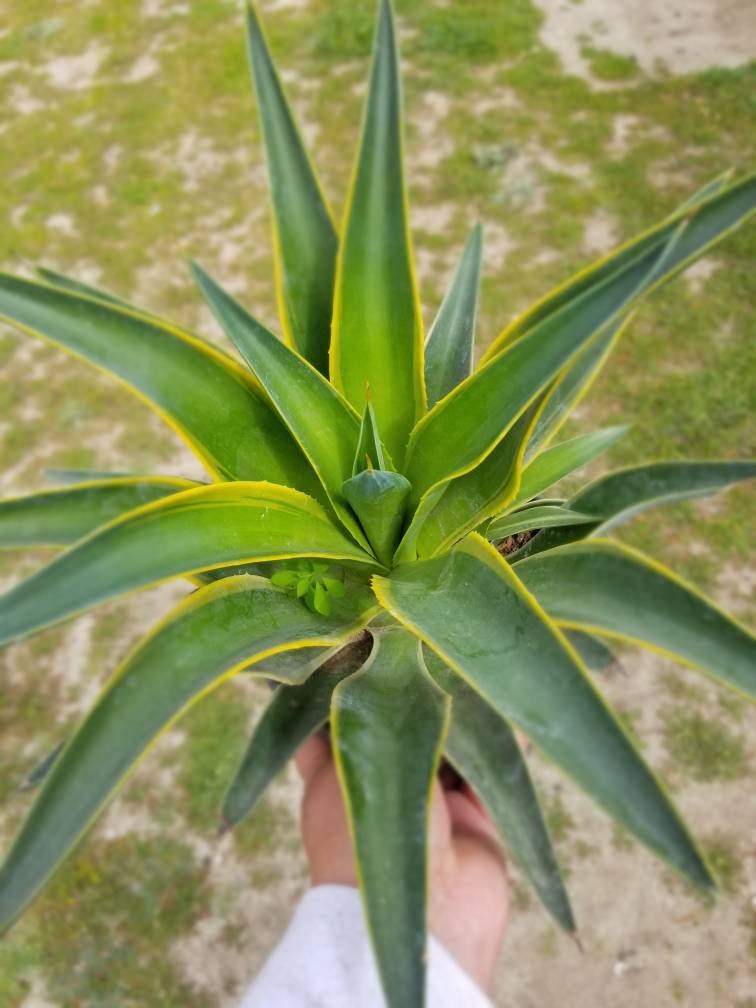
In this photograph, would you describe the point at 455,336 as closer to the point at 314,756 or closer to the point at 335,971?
the point at 314,756

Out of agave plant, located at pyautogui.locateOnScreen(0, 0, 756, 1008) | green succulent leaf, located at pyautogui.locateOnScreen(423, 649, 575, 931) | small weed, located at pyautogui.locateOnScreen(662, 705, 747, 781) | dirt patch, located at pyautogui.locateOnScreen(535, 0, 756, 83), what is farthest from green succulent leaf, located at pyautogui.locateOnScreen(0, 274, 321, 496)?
dirt patch, located at pyautogui.locateOnScreen(535, 0, 756, 83)

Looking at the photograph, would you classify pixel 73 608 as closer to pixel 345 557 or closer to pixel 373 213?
pixel 345 557

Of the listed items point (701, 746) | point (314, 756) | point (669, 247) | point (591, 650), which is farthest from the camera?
point (701, 746)

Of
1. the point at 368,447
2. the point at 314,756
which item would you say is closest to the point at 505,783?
the point at 368,447

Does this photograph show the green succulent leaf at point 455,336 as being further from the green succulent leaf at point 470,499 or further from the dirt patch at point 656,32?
the dirt patch at point 656,32

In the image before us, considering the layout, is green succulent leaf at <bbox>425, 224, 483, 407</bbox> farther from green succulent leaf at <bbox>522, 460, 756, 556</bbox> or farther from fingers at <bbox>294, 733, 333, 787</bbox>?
fingers at <bbox>294, 733, 333, 787</bbox>

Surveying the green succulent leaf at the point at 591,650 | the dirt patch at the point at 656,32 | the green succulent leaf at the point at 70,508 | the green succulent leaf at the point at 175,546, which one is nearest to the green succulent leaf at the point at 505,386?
the green succulent leaf at the point at 175,546
